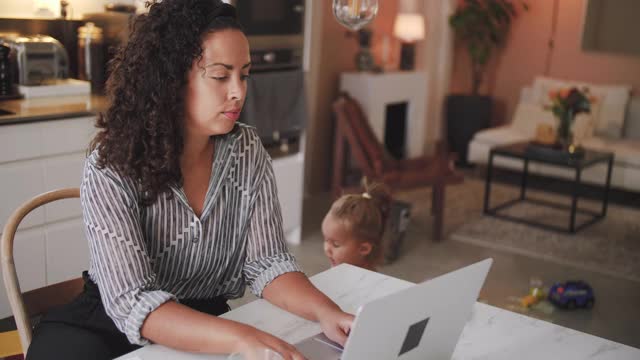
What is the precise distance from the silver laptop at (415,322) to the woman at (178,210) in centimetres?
20

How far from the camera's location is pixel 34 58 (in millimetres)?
3369

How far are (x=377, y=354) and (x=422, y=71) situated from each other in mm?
5460

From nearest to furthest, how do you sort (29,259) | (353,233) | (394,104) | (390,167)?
(353,233) < (29,259) < (390,167) < (394,104)

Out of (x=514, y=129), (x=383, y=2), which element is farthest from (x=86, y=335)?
(x=514, y=129)

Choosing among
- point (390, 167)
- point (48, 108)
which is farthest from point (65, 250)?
point (390, 167)

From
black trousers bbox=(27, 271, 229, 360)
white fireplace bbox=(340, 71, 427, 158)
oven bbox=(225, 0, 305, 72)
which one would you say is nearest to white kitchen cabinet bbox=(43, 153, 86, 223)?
oven bbox=(225, 0, 305, 72)

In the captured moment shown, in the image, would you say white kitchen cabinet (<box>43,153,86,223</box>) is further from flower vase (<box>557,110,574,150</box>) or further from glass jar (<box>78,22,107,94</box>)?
flower vase (<box>557,110,574,150</box>)

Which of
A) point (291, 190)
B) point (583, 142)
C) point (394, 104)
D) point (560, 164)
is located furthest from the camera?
point (394, 104)

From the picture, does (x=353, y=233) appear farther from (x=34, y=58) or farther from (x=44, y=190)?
(x=34, y=58)

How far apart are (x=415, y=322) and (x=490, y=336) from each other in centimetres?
40

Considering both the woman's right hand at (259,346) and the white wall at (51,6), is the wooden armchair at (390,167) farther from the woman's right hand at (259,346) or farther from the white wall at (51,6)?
the woman's right hand at (259,346)

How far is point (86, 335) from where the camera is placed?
4.50 ft

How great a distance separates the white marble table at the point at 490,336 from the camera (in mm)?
1335

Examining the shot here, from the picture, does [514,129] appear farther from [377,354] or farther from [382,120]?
[377,354]
